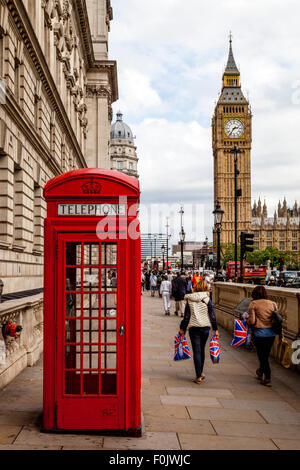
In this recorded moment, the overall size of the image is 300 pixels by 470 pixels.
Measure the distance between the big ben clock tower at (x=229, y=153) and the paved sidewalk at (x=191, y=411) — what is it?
5625 inches

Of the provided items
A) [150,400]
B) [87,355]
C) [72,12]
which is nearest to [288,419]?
[150,400]

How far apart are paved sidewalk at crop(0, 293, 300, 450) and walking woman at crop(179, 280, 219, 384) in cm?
36

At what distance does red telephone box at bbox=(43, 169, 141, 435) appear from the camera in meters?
5.66

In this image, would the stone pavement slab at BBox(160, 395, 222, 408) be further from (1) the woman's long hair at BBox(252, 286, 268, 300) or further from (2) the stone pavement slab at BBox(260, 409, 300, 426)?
(1) the woman's long hair at BBox(252, 286, 268, 300)

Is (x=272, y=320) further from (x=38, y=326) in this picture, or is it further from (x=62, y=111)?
(x=62, y=111)

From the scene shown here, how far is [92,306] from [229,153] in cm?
15096

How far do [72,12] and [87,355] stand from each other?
98.3 ft

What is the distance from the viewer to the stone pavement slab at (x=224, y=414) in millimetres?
6496

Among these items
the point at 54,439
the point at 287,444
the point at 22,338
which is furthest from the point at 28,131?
the point at 287,444

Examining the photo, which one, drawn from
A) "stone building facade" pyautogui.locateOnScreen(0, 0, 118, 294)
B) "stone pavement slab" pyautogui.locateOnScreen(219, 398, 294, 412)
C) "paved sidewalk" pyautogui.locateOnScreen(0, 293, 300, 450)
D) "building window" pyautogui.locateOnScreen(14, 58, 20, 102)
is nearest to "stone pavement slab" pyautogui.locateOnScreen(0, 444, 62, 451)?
"paved sidewalk" pyautogui.locateOnScreen(0, 293, 300, 450)

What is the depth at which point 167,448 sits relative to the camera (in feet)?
17.3

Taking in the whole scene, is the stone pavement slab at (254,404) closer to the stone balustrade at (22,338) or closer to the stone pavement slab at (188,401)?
the stone pavement slab at (188,401)

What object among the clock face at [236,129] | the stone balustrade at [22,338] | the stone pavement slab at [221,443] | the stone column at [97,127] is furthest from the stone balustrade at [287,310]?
the clock face at [236,129]
